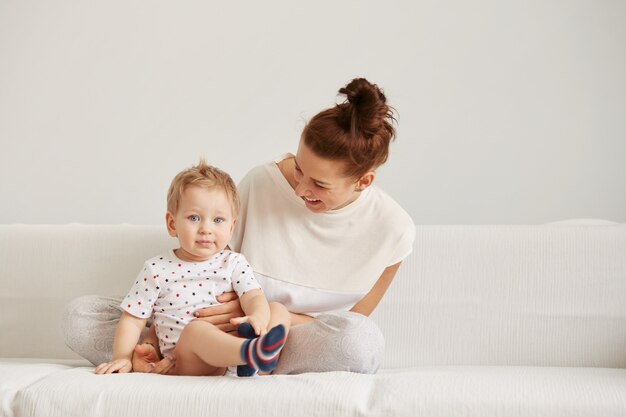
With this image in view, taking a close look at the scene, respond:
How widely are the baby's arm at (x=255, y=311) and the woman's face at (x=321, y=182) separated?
0.84ft

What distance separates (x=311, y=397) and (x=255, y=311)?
0.33 meters

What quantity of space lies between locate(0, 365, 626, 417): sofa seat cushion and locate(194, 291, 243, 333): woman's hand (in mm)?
192

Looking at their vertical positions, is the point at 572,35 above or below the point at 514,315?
above

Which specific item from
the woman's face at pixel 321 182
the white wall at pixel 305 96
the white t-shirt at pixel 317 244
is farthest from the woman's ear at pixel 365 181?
the white wall at pixel 305 96

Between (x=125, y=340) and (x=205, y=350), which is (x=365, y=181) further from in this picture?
(x=125, y=340)

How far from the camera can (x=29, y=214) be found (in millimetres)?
3004

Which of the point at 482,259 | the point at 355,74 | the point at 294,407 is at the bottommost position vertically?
the point at 294,407

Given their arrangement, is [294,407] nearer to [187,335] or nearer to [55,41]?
[187,335]

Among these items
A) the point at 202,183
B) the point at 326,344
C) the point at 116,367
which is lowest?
the point at 116,367

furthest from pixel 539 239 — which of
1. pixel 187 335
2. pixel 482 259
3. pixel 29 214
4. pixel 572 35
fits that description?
pixel 29 214

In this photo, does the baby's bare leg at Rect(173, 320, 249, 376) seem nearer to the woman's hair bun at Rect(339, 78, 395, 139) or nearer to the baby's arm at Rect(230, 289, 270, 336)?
the baby's arm at Rect(230, 289, 270, 336)

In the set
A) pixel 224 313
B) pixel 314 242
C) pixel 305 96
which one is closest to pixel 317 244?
pixel 314 242

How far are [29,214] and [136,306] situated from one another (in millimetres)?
1131

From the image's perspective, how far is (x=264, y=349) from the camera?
5.60 feet
